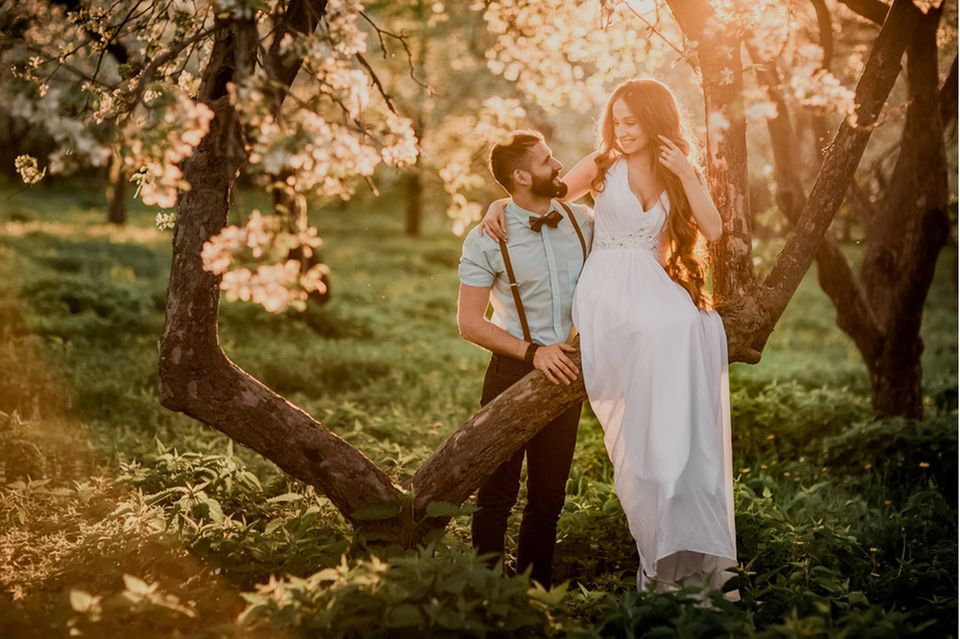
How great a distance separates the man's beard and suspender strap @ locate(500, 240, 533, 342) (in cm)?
32

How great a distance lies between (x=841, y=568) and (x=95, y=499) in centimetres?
468

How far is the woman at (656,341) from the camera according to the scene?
4.43m

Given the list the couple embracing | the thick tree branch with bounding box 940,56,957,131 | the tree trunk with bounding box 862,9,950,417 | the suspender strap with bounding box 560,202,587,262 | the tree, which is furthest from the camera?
the thick tree branch with bounding box 940,56,957,131

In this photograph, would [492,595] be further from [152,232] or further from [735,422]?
[152,232]

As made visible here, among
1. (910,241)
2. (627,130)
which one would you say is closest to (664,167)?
(627,130)

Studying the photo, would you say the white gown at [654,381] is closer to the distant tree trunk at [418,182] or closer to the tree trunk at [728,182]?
the tree trunk at [728,182]

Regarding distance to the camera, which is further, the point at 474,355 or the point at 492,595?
the point at 474,355

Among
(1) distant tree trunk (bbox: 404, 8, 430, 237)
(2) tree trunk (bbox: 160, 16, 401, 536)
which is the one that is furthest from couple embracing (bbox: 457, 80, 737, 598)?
(1) distant tree trunk (bbox: 404, 8, 430, 237)

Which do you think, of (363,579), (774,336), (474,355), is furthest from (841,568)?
(774,336)

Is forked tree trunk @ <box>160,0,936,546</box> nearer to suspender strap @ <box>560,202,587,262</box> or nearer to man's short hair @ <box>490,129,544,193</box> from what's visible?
suspender strap @ <box>560,202,587,262</box>

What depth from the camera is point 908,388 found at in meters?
9.04

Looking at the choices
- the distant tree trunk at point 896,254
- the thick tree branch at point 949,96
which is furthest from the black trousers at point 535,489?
the thick tree branch at point 949,96

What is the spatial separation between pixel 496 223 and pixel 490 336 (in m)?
0.57

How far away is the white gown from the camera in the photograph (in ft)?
14.5
